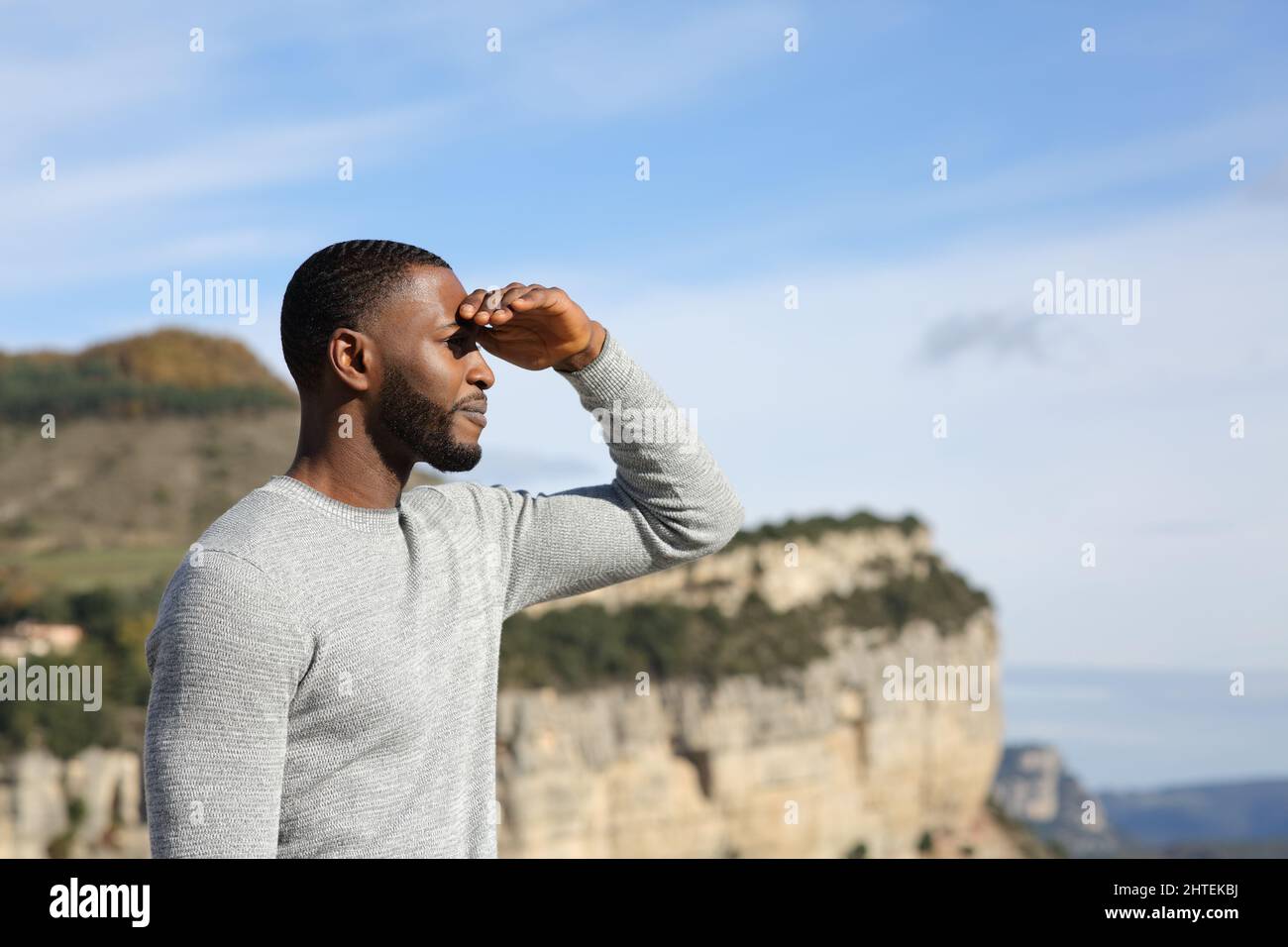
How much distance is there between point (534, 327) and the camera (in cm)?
301

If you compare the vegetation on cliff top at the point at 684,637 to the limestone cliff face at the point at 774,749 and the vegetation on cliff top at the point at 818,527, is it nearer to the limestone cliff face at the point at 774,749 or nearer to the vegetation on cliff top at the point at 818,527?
the limestone cliff face at the point at 774,749

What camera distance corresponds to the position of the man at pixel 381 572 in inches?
95.3

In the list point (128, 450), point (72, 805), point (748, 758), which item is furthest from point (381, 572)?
point (128, 450)

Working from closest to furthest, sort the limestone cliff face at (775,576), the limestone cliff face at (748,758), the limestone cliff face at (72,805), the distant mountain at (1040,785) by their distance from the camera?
the limestone cliff face at (72,805) < the limestone cliff face at (748,758) < the limestone cliff face at (775,576) < the distant mountain at (1040,785)

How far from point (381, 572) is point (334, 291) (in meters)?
0.53

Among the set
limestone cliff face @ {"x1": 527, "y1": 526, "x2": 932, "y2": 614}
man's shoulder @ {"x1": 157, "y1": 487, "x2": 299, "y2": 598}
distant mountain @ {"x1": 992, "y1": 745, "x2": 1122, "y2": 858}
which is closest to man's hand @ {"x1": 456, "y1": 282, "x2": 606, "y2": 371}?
man's shoulder @ {"x1": 157, "y1": 487, "x2": 299, "y2": 598}

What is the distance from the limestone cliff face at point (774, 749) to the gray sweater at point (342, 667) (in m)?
35.1

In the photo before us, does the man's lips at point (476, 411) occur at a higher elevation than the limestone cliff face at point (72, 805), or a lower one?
higher

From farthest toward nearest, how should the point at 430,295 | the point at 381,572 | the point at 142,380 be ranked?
1. the point at 142,380
2. the point at 430,295
3. the point at 381,572

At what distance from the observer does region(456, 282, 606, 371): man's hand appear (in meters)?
2.83

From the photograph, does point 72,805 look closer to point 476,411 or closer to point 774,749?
point 774,749

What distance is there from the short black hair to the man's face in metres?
0.03

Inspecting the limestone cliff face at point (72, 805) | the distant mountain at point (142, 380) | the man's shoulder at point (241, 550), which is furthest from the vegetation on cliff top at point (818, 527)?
the man's shoulder at point (241, 550)
